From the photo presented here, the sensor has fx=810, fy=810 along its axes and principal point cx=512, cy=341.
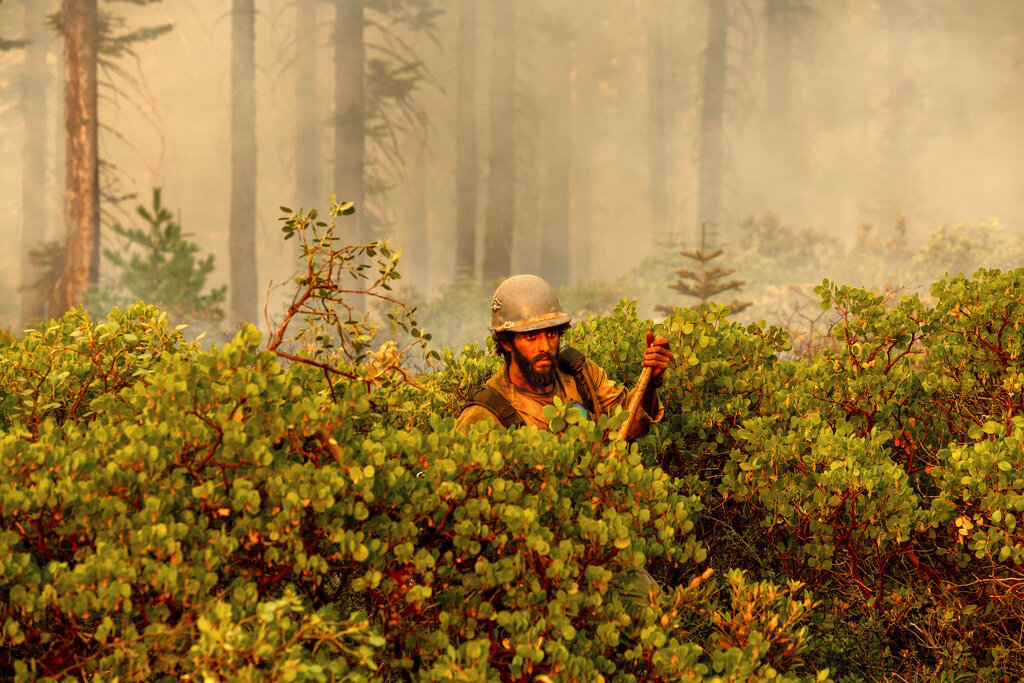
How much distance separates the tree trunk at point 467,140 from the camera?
30172mm

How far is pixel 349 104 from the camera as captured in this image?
89.4 ft

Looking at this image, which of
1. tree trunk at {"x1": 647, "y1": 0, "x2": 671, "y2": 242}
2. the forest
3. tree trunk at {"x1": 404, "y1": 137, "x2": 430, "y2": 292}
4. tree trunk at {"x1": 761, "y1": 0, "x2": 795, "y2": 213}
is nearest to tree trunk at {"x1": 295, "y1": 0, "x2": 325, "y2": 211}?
tree trunk at {"x1": 404, "y1": 137, "x2": 430, "y2": 292}

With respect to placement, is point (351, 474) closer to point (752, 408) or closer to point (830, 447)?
point (830, 447)

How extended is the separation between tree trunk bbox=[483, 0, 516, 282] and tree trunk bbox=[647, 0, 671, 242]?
13649mm

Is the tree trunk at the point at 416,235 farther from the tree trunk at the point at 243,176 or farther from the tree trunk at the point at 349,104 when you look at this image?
the tree trunk at the point at 349,104

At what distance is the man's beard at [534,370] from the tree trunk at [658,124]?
4115cm

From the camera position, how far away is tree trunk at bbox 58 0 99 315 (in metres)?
19.9

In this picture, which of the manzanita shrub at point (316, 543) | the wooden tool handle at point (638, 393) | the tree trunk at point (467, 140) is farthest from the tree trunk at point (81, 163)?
the manzanita shrub at point (316, 543)

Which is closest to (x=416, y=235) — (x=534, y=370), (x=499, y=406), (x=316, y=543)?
(x=534, y=370)

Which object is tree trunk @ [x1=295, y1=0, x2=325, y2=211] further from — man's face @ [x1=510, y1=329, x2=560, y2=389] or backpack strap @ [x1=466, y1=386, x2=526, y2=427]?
backpack strap @ [x1=466, y1=386, x2=526, y2=427]

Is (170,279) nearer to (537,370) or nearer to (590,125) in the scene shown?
(537,370)

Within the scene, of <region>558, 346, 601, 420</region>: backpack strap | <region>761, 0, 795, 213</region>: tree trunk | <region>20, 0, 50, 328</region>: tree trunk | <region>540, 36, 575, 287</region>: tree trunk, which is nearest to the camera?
<region>558, 346, 601, 420</region>: backpack strap

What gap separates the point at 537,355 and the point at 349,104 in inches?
991

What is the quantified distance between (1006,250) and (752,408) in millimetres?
27034
